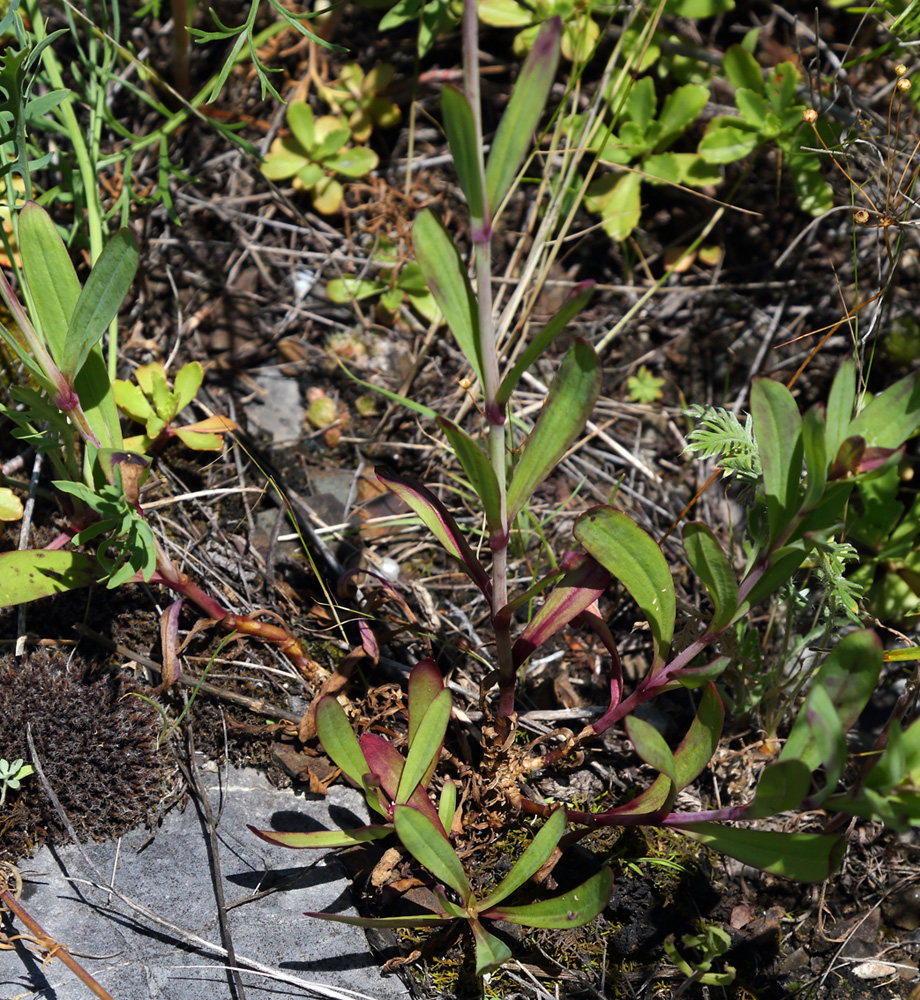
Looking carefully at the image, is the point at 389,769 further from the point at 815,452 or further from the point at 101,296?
the point at 101,296

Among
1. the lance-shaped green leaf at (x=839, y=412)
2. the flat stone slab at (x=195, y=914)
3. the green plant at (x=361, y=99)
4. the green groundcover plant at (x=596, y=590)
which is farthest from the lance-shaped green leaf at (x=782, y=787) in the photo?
the green plant at (x=361, y=99)

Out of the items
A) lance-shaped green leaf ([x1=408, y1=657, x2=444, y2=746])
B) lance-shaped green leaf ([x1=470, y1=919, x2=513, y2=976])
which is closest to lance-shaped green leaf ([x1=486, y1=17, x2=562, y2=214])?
lance-shaped green leaf ([x1=408, y1=657, x2=444, y2=746])

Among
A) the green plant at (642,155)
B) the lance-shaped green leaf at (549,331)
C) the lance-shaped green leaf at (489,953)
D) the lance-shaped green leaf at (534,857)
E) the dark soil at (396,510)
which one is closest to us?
the lance-shaped green leaf at (549,331)

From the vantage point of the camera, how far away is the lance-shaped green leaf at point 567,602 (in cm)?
168

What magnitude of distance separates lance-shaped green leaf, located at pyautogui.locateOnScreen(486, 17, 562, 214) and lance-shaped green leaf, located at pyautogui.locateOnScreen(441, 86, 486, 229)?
0.10 feet

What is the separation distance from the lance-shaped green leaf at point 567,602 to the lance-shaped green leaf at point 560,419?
21 centimetres

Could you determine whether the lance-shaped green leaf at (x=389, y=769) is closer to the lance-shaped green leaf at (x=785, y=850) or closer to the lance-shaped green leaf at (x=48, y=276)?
the lance-shaped green leaf at (x=785, y=850)

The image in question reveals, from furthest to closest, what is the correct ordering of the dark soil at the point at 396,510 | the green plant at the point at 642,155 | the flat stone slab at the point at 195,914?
the green plant at the point at 642,155 → the dark soil at the point at 396,510 → the flat stone slab at the point at 195,914

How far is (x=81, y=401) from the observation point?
1819mm

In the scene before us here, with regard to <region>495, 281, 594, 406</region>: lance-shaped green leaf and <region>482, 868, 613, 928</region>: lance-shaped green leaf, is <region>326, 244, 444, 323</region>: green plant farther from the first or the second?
<region>482, 868, 613, 928</region>: lance-shaped green leaf

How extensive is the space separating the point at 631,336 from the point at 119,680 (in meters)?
1.93

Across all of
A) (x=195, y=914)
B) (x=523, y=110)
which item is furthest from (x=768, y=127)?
(x=195, y=914)

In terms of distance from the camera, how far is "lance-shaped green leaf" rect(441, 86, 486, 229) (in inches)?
47.4

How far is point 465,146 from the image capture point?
4.13 ft
